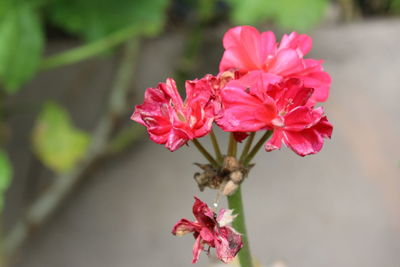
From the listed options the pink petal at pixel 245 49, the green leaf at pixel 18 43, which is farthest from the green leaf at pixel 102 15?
the pink petal at pixel 245 49

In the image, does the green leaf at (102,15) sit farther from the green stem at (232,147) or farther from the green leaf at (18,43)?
the green stem at (232,147)

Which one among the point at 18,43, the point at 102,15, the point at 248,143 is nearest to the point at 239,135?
the point at 248,143

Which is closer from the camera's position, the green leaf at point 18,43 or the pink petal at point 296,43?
the pink petal at point 296,43

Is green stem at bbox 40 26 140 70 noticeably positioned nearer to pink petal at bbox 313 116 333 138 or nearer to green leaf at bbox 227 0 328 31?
green leaf at bbox 227 0 328 31

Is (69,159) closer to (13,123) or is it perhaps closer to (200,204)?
(13,123)

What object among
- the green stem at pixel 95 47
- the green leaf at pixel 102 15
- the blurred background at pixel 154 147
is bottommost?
the blurred background at pixel 154 147

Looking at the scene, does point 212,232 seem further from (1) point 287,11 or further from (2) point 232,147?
(1) point 287,11

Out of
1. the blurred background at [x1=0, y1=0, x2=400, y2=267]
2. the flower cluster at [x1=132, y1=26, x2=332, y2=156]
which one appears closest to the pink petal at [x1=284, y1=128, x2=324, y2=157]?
the flower cluster at [x1=132, y1=26, x2=332, y2=156]

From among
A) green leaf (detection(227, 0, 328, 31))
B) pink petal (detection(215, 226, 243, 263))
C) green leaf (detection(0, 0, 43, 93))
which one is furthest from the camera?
green leaf (detection(227, 0, 328, 31))
